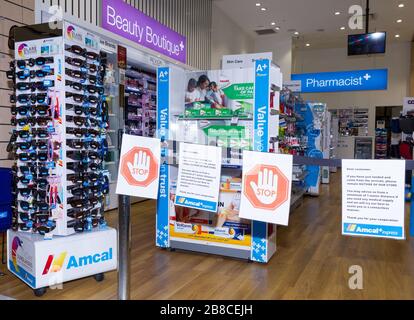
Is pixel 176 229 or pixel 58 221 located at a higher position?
pixel 58 221

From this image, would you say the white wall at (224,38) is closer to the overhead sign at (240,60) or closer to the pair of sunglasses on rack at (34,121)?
the overhead sign at (240,60)

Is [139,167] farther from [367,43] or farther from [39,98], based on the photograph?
[367,43]

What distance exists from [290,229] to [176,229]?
184 cm

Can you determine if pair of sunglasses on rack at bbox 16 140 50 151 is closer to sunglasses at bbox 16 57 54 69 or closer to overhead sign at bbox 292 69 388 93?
sunglasses at bbox 16 57 54 69

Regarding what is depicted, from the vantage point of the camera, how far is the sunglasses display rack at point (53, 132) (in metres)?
2.97

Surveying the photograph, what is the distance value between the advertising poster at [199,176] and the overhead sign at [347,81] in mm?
8661

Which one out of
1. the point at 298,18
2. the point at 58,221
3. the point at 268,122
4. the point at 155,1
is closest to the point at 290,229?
the point at 268,122

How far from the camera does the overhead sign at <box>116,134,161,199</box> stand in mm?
1907

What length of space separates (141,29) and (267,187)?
590 centimetres

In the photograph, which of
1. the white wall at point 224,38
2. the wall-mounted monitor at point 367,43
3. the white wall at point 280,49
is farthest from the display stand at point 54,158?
the white wall at point 280,49

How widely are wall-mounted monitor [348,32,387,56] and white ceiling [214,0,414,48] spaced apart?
1.83 meters

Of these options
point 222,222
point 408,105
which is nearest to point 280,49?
point 408,105
